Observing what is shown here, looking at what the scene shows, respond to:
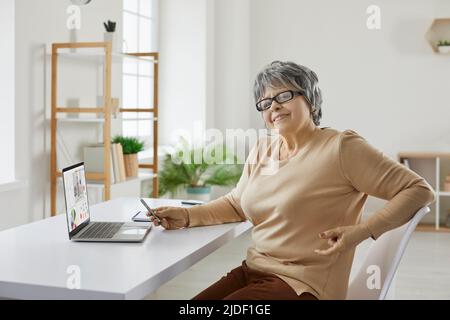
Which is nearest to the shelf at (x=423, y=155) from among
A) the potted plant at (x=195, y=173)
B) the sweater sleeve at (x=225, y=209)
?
A: the potted plant at (x=195, y=173)

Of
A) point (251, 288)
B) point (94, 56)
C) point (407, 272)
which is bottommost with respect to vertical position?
point (407, 272)

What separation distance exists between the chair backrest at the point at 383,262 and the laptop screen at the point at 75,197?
0.92 m

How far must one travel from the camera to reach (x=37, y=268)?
5.64 ft

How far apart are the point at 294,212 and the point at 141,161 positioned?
3363 millimetres

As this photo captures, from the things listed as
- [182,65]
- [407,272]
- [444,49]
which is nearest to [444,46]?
[444,49]

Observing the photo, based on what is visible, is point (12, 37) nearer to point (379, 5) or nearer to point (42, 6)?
point (42, 6)

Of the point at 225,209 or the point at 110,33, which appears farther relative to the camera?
the point at 110,33

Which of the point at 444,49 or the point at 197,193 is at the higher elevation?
the point at 444,49

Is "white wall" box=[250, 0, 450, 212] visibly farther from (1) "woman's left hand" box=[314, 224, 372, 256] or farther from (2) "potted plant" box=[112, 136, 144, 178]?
(1) "woman's left hand" box=[314, 224, 372, 256]

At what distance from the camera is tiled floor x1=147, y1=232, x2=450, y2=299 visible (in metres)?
3.81

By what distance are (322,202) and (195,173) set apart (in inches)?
144

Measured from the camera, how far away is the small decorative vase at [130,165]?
14.5 feet

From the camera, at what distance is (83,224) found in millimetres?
2229

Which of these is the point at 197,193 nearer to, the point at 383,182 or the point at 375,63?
the point at 375,63
